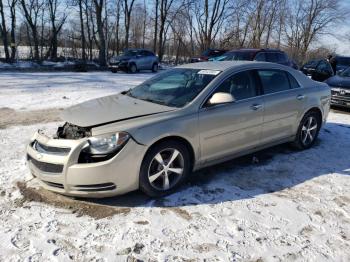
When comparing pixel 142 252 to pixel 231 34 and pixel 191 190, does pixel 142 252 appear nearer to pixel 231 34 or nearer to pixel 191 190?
pixel 191 190

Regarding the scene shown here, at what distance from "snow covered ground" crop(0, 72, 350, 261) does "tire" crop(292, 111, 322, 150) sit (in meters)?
0.64

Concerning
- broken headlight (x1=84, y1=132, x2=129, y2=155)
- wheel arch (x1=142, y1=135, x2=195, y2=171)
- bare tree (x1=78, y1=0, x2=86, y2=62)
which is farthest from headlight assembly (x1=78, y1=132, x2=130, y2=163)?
bare tree (x1=78, y1=0, x2=86, y2=62)

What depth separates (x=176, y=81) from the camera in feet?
16.2

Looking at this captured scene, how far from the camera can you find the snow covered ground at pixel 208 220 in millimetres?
3115

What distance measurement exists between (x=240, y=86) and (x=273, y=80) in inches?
31.1

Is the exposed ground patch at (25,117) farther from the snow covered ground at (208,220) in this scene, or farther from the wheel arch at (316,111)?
the wheel arch at (316,111)

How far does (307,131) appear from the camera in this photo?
19.7ft

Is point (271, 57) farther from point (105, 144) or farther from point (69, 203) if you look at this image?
point (69, 203)

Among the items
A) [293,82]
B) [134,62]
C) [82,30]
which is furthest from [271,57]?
[82,30]

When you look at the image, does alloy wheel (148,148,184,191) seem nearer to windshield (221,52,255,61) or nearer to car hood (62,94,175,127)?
car hood (62,94,175,127)

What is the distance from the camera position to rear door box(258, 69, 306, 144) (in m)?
5.15

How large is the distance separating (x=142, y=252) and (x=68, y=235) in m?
0.75

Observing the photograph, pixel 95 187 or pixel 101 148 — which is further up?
pixel 101 148

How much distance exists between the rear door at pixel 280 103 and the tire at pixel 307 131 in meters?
0.24
